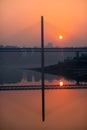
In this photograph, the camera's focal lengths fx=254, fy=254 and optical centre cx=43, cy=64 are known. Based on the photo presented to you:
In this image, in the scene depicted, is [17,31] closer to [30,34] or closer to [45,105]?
[30,34]

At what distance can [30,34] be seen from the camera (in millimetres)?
2396

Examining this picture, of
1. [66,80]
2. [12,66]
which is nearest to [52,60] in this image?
[66,80]

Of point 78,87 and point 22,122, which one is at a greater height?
point 78,87

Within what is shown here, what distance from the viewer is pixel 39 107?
2.41 m

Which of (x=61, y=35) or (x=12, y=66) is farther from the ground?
(x=61, y=35)

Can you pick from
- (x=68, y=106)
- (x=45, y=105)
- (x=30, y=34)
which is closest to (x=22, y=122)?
(x=45, y=105)

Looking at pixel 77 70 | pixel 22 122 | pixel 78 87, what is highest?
pixel 77 70

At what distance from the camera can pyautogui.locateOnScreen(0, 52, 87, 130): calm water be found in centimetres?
238

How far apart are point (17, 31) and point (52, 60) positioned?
0.43 meters

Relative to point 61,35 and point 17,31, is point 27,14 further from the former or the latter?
point 61,35

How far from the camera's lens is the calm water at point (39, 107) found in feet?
7.82

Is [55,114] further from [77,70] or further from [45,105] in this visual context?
[77,70]

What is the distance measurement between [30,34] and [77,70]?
56 cm

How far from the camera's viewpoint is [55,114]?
243cm
